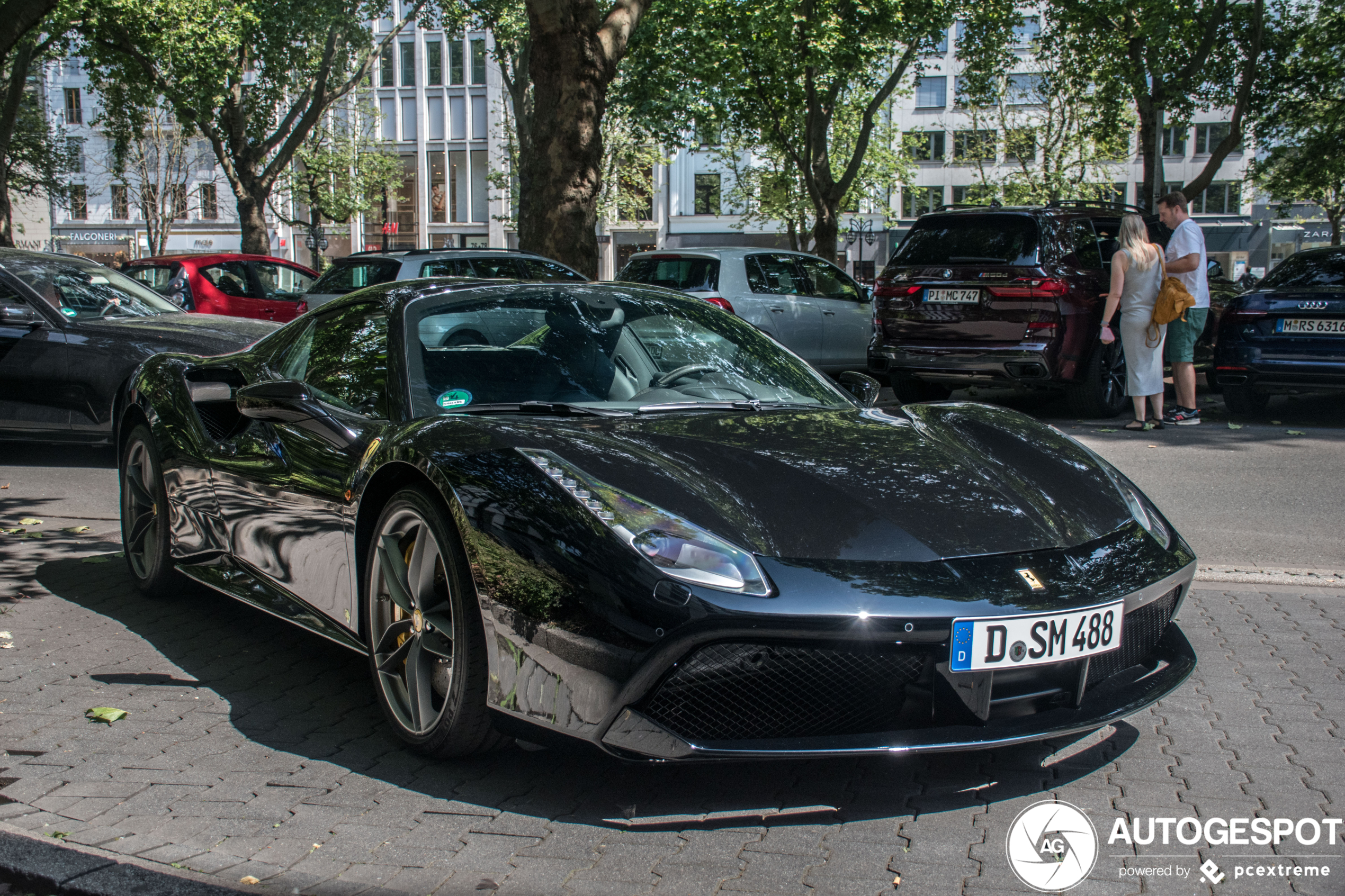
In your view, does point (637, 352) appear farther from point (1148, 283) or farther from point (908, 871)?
point (1148, 283)

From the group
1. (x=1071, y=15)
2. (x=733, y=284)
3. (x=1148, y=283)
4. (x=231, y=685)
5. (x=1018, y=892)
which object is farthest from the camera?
(x=1071, y=15)

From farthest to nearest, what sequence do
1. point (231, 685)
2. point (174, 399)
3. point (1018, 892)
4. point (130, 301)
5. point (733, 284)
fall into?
point (733, 284) < point (130, 301) < point (174, 399) < point (231, 685) < point (1018, 892)

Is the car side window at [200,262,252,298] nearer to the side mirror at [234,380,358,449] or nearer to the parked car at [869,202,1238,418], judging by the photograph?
the parked car at [869,202,1238,418]

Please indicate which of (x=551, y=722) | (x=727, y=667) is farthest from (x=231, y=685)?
(x=727, y=667)

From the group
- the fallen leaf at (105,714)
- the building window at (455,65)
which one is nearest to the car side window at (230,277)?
the fallen leaf at (105,714)

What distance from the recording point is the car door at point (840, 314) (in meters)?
14.3

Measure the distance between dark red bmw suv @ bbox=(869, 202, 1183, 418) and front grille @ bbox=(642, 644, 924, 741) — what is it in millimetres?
8144

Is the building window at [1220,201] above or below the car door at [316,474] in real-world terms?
above

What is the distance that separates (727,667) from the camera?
2.65 metres

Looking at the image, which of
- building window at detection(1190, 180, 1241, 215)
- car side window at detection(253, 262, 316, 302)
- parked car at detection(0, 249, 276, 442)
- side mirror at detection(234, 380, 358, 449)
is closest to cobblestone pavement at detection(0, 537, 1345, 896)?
side mirror at detection(234, 380, 358, 449)

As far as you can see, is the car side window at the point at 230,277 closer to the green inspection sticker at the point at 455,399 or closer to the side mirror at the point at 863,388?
the side mirror at the point at 863,388

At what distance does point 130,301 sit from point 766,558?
25.9 ft

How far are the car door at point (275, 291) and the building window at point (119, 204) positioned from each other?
1815 inches

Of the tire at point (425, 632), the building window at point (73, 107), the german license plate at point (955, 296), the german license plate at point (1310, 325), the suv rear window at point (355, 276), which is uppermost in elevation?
the building window at point (73, 107)
